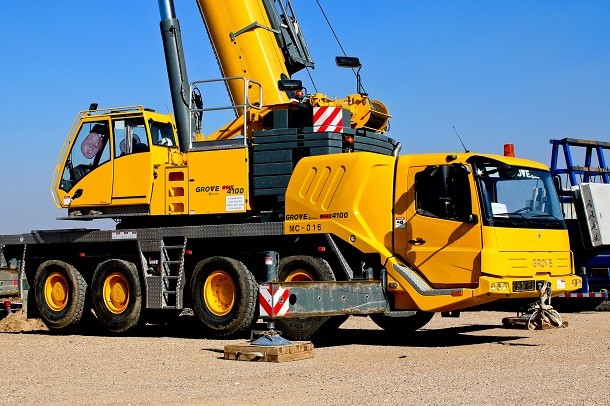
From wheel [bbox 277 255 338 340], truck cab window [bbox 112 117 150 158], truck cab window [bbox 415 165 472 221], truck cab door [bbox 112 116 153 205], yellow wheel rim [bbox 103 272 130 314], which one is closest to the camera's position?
truck cab window [bbox 415 165 472 221]

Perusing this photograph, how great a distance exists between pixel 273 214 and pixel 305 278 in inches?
51.8

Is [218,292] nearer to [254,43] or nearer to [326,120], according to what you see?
[326,120]

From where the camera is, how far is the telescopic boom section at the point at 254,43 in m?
17.4

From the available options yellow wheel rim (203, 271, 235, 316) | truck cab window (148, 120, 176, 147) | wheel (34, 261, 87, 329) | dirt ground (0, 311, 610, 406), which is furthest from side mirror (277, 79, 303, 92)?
wheel (34, 261, 87, 329)

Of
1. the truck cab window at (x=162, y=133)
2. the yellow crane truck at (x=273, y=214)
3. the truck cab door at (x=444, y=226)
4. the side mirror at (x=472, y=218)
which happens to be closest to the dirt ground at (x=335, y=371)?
the yellow crane truck at (x=273, y=214)

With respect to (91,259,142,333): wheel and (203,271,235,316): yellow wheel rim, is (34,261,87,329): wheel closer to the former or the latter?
(91,259,142,333): wheel

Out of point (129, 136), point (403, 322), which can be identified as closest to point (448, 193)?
point (403, 322)

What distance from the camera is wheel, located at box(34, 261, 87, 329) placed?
1806 cm

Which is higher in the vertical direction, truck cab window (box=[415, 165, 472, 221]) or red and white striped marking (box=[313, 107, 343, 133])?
red and white striped marking (box=[313, 107, 343, 133])

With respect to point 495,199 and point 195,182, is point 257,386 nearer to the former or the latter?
point 495,199

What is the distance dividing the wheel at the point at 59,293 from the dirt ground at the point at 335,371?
30.2 inches

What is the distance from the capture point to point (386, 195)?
1495 centimetres

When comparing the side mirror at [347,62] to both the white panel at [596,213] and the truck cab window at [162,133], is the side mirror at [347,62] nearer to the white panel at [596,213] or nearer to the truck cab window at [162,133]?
the truck cab window at [162,133]

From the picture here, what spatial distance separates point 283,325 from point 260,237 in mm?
1514
